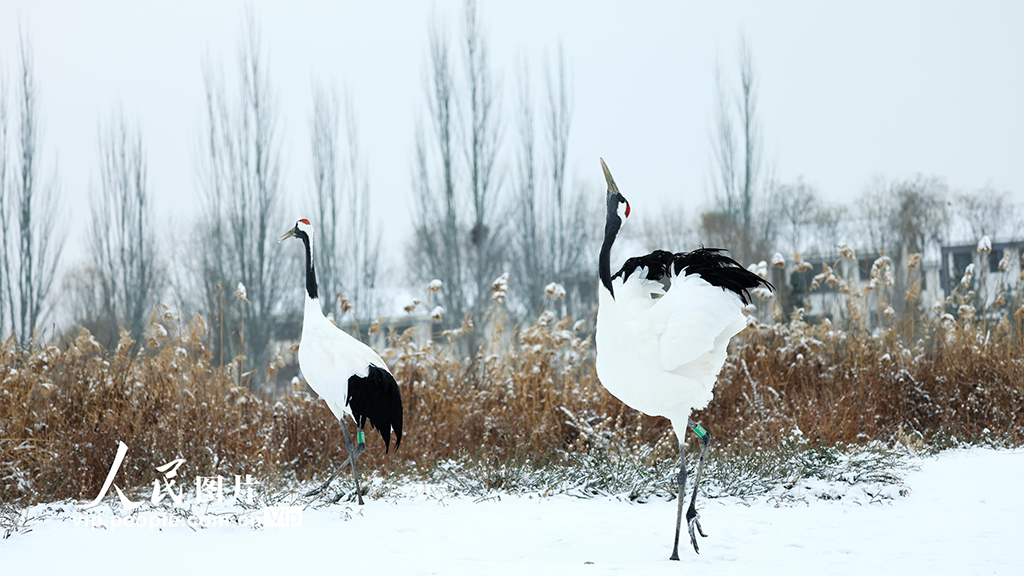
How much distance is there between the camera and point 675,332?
384 cm

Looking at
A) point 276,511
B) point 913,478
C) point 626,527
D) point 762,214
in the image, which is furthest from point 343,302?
point 762,214

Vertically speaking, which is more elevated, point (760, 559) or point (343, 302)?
point (343, 302)

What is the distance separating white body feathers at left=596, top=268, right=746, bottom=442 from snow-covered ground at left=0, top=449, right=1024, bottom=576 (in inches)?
31.2

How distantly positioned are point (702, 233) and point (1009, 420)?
65.8ft

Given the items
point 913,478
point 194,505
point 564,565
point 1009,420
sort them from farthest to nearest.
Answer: point 1009,420, point 913,478, point 194,505, point 564,565

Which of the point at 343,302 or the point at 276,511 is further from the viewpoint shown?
the point at 343,302

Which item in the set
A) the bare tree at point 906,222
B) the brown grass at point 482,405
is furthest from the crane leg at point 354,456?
the bare tree at point 906,222

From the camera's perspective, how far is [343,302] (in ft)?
23.2

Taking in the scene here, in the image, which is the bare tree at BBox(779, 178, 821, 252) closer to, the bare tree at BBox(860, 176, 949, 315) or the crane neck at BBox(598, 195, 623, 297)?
the bare tree at BBox(860, 176, 949, 315)

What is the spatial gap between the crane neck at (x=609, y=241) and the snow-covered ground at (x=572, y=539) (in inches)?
53.9

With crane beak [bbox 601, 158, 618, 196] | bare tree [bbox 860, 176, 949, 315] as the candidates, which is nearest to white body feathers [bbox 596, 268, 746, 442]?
crane beak [bbox 601, 158, 618, 196]

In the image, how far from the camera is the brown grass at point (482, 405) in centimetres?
570

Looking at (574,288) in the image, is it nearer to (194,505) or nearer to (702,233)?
(702,233)

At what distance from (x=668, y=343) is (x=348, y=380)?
2.29 meters
